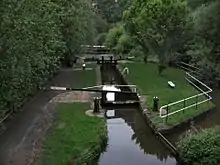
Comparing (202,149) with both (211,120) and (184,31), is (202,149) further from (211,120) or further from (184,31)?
(184,31)

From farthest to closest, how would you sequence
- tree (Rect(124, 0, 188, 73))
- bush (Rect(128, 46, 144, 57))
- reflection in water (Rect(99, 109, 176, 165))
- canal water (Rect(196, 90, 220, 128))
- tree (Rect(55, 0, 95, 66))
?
1. bush (Rect(128, 46, 144, 57))
2. tree (Rect(124, 0, 188, 73))
3. tree (Rect(55, 0, 95, 66))
4. canal water (Rect(196, 90, 220, 128))
5. reflection in water (Rect(99, 109, 176, 165))

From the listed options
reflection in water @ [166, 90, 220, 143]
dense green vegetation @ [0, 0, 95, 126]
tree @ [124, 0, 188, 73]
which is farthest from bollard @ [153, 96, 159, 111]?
tree @ [124, 0, 188, 73]

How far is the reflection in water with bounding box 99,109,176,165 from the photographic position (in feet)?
58.1

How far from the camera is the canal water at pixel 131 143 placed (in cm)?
1775

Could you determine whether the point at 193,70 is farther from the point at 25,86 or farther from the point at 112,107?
the point at 25,86

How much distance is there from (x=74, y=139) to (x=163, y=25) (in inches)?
870

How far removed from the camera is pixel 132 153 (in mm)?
18672

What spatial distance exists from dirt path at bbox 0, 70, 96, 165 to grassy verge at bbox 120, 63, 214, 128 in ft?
15.3

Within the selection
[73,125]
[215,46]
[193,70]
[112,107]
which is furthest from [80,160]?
[193,70]

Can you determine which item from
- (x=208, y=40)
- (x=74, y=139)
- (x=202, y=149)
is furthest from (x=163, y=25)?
(x=202, y=149)

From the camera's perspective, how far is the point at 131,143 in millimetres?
20188

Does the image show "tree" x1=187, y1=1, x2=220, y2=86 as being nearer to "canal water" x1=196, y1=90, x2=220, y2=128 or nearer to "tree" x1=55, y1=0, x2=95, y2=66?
"canal water" x1=196, y1=90, x2=220, y2=128

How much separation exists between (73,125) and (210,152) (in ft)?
23.6

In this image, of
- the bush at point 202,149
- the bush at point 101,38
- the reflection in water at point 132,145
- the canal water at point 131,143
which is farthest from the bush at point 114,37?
the bush at point 202,149
